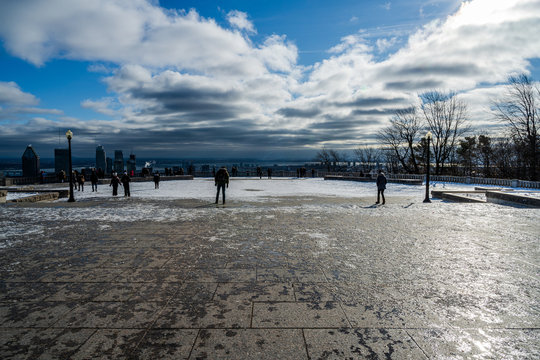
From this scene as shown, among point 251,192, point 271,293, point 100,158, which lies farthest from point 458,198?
point 100,158

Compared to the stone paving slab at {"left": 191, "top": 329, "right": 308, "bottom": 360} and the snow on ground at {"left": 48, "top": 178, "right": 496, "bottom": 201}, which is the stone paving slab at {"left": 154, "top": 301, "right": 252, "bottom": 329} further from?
the snow on ground at {"left": 48, "top": 178, "right": 496, "bottom": 201}

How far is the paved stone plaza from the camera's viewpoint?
9.39 feet

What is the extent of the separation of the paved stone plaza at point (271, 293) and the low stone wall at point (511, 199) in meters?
5.69

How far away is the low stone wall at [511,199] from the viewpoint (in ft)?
40.2

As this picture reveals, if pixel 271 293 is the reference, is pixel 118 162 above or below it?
above

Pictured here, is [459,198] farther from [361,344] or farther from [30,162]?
[30,162]

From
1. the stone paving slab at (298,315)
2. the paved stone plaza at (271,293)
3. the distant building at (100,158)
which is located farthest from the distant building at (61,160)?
the stone paving slab at (298,315)

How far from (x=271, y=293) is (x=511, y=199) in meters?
14.4

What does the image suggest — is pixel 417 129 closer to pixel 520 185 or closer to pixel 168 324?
pixel 520 185

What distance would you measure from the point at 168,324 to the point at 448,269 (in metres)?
4.55

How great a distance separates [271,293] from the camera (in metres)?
4.02

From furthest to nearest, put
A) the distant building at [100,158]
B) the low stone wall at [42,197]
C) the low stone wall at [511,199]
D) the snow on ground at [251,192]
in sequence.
→ the distant building at [100,158] → the snow on ground at [251,192] → the low stone wall at [42,197] → the low stone wall at [511,199]

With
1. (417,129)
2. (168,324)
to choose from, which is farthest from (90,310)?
(417,129)

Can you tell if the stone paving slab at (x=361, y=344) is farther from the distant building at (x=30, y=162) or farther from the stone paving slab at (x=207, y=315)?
the distant building at (x=30, y=162)
